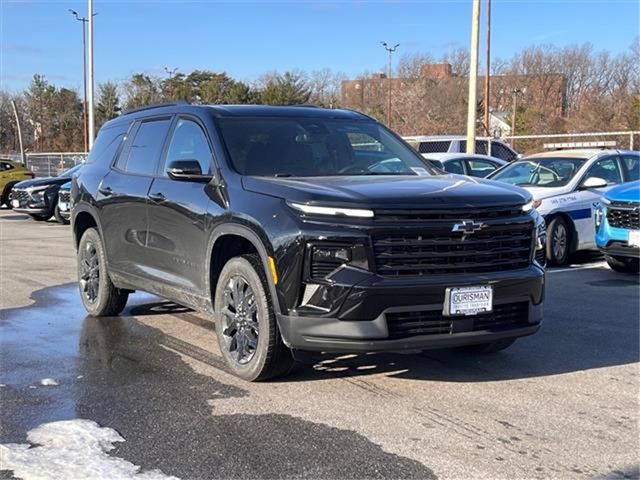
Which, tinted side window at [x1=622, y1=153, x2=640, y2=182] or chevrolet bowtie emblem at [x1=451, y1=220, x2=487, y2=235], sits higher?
tinted side window at [x1=622, y1=153, x2=640, y2=182]

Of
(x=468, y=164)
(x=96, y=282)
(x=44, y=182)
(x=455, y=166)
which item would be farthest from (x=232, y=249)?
(x=44, y=182)

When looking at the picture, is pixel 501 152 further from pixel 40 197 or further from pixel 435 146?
pixel 40 197

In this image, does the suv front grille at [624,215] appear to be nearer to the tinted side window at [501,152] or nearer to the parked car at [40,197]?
the tinted side window at [501,152]

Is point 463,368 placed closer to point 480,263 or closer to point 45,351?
point 480,263

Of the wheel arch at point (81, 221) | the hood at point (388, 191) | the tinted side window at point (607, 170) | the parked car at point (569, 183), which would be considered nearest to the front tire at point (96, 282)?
the wheel arch at point (81, 221)

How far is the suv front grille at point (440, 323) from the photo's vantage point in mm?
4637

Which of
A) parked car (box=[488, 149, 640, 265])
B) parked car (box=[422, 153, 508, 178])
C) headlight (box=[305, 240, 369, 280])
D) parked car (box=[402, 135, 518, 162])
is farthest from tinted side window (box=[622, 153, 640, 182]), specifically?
headlight (box=[305, 240, 369, 280])

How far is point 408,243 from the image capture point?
4605 millimetres

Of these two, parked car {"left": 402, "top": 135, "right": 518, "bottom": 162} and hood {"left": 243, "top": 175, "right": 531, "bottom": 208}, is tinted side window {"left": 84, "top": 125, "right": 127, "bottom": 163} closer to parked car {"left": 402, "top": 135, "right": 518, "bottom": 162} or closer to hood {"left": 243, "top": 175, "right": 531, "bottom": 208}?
hood {"left": 243, "top": 175, "right": 531, "bottom": 208}

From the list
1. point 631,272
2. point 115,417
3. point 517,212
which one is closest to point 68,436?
point 115,417

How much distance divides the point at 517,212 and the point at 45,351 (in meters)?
3.85

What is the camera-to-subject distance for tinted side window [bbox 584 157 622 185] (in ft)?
37.9

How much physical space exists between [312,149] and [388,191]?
1.27 metres

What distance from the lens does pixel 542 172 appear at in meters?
11.8
